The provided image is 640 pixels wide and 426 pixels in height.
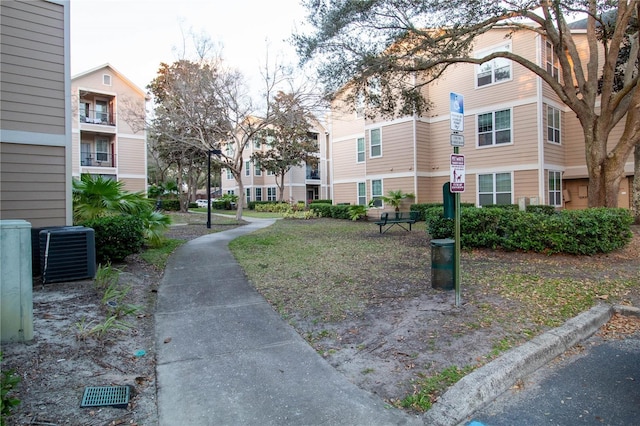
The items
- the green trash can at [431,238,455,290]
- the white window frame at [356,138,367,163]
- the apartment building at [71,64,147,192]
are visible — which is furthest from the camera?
the apartment building at [71,64,147,192]

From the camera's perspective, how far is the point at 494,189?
59.1ft

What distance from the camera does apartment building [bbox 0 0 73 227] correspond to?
6.59 metres

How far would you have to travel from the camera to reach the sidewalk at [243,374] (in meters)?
2.83

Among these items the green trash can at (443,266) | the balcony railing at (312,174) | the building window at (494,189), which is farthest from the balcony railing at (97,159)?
the green trash can at (443,266)

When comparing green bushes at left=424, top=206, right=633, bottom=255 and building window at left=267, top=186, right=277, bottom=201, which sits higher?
building window at left=267, top=186, right=277, bottom=201

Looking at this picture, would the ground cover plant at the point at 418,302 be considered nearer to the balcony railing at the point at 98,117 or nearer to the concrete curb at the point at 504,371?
the concrete curb at the point at 504,371

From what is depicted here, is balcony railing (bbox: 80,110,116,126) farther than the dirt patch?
Yes

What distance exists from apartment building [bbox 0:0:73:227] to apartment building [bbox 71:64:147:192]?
Answer: 20813 mm

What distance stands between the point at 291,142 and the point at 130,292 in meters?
27.3

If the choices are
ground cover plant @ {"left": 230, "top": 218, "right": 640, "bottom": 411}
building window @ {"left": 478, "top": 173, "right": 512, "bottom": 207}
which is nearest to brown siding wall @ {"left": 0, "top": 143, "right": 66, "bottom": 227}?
ground cover plant @ {"left": 230, "top": 218, "right": 640, "bottom": 411}

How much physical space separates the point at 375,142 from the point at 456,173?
1730cm

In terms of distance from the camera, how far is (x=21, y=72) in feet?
22.1

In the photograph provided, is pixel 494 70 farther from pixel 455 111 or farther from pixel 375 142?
pixel 455 111

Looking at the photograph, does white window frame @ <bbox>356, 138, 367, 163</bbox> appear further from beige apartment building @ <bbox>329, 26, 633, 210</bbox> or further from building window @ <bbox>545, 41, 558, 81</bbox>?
building window @ <bbox>545, 41, 558, 81</bbox>
